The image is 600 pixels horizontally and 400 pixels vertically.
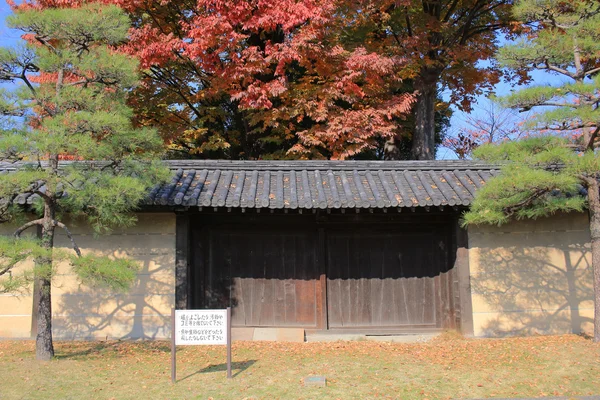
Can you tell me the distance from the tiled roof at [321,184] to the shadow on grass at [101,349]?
8.50 ft

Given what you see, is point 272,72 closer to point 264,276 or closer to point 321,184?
point 321,184

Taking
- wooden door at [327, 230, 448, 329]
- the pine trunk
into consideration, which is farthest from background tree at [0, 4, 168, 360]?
wooden door at [327, 230, 448, 329]

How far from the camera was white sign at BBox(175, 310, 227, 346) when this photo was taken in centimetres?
657

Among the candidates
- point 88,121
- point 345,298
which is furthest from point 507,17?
point 88,121

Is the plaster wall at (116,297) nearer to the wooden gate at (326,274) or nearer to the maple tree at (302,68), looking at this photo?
the wooden gate at (326,274)

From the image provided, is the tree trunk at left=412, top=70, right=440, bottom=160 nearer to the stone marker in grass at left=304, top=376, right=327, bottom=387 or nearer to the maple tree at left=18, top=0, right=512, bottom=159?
the maple tree at left=18, top=0, right=512, bottom=159

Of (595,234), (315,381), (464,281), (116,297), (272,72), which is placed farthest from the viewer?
(272,72)

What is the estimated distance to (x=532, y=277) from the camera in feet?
32.3

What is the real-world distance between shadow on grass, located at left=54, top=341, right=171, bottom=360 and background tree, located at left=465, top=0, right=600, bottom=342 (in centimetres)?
605

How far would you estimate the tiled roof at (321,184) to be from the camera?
361 inches

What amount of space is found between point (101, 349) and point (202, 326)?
124 inches

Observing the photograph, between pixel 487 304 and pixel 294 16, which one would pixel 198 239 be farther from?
pixel 294 16

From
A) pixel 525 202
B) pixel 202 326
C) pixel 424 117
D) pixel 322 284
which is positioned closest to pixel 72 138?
pixel 202 326

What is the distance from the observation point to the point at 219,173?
10531 mm
